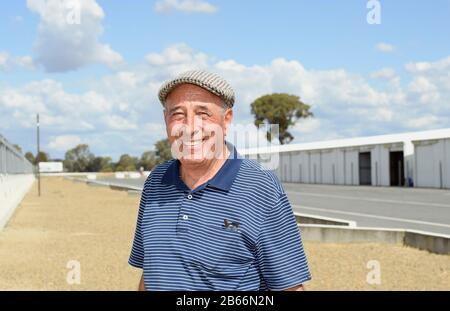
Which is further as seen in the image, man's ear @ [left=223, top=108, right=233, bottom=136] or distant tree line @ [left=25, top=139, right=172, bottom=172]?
distant tree line @ [left=25, top=139, right=172, bottom=172]

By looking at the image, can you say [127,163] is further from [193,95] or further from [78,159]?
[193,95]

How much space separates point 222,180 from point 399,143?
36.8 meters

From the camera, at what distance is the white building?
1326 inches

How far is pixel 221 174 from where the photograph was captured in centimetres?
211

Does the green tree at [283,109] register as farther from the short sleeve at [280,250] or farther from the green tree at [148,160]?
the short sleeve at [280,250]

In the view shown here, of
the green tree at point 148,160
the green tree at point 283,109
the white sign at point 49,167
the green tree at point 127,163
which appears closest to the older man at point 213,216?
the green tree at point 283,109

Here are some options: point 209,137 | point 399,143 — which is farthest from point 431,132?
point 209,137

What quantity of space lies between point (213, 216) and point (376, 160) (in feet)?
127

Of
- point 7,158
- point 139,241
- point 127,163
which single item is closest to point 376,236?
point 139,241

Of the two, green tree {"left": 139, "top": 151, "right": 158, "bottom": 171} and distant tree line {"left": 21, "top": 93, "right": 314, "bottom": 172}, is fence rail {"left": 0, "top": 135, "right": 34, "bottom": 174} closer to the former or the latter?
distant tree line {"left": 21, "top": 93, "right": 314, "bottom": 172}

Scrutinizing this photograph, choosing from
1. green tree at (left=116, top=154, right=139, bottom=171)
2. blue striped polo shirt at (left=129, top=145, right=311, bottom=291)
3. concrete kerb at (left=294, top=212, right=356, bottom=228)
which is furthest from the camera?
green tree at (left=116, top=154, right=139, bottom=171)

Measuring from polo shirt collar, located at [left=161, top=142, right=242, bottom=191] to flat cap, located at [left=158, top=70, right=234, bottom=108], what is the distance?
0.78 ft

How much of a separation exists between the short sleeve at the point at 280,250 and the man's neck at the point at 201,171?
0.29 metres

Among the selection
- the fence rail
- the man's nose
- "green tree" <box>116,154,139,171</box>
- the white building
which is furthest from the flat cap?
"green tree" <box>116,154,139,171</box>
